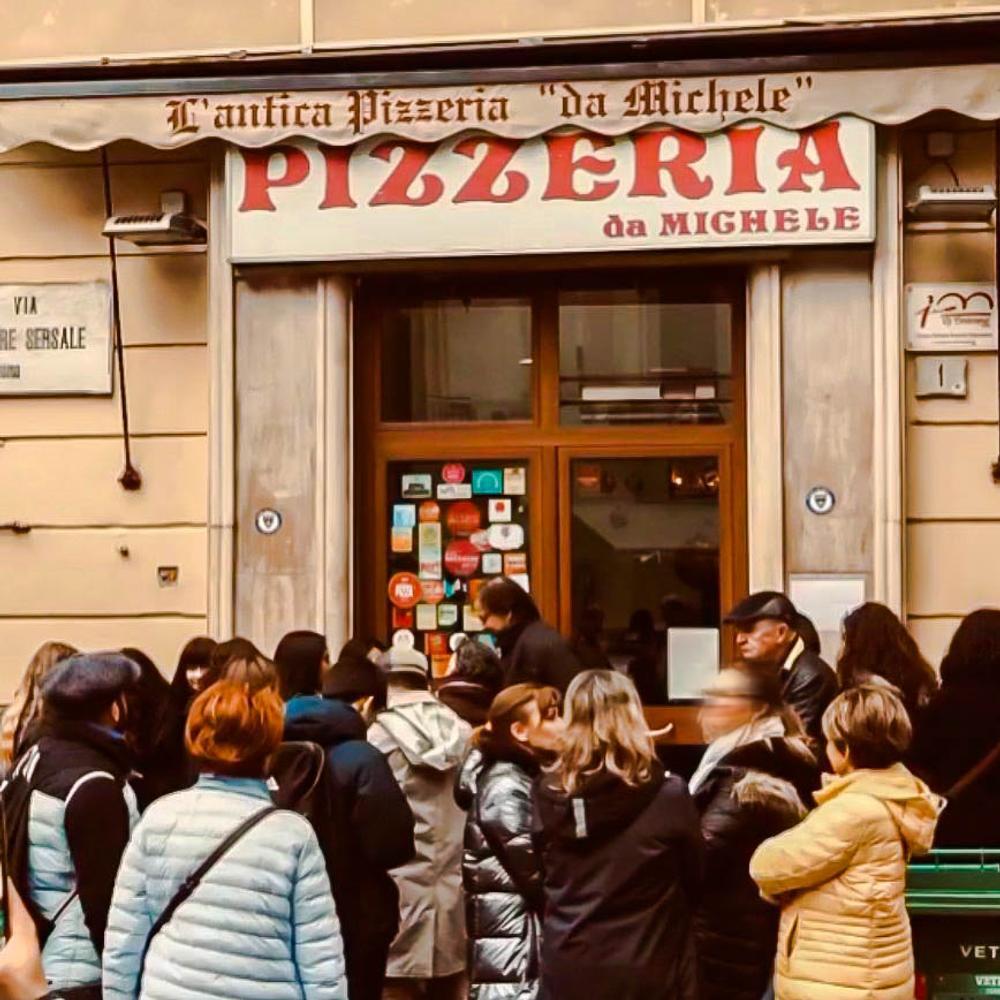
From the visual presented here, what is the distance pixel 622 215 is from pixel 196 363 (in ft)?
8.59

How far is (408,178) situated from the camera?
1046cm

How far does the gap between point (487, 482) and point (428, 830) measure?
383 cm

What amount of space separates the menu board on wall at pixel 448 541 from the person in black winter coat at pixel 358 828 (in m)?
4.48

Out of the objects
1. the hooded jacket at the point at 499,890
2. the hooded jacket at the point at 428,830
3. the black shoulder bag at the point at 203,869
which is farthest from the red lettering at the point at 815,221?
the black shoulder bag at the point at 203,869

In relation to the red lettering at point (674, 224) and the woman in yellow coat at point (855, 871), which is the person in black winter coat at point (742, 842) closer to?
the woman in yellow coat at point (855, 871)

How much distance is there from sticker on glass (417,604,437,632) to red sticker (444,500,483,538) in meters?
0.46

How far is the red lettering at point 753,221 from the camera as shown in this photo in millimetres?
10188

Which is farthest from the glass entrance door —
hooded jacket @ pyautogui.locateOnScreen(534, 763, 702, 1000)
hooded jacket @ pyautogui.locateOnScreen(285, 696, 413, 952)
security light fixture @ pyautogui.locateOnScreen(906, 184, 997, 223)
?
hooded jacket @ pyautogui.locateOnScreen(534, 763, 702, 1000)

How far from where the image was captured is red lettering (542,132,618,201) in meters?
10.3

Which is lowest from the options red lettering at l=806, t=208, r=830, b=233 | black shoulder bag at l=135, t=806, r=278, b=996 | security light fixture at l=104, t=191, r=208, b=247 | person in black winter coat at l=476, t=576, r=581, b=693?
black shoulder bag at l=135, t=806, r=278, b=996

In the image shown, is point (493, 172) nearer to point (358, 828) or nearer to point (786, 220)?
point (786, 220)

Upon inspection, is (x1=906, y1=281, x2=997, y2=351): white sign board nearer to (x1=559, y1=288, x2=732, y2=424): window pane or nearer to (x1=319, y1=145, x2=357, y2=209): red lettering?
(x1=559, y1=288, x2=732, y2=424): window pane

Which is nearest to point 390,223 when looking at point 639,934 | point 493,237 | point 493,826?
point 493,237

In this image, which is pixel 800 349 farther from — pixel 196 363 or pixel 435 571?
pixel 196 363
